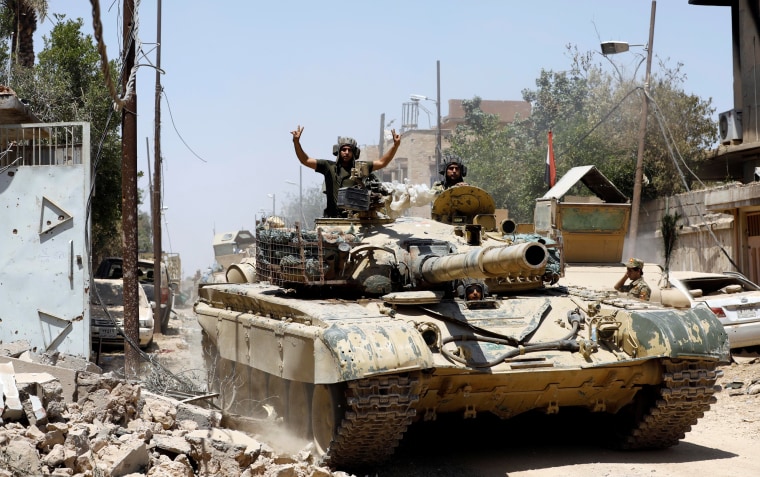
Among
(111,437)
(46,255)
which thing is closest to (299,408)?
(111,437)

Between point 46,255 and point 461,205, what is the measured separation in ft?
16.5

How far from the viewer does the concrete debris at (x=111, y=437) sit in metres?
7.09

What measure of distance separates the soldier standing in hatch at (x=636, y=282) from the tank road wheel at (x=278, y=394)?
4.50m

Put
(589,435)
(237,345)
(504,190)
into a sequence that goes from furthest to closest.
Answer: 1. (504,190)
2. (237,345)
3. (589,435)

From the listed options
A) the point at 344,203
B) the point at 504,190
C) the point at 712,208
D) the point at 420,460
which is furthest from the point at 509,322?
the point at 504,190

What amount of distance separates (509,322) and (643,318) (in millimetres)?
1225

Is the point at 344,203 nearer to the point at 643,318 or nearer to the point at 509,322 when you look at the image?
the point at 509,322

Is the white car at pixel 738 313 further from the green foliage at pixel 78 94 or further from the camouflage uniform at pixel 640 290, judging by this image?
the green foliage at pixel 78 94

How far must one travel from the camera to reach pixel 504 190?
36.6m

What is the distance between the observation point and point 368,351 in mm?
8266

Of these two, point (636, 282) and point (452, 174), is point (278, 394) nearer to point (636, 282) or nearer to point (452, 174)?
point (452, 174)

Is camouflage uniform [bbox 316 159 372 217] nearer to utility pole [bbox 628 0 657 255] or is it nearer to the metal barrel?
the metal barrel

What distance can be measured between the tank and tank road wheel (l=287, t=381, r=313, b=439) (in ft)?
0.07

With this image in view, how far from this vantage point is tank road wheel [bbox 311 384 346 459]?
8.70m
